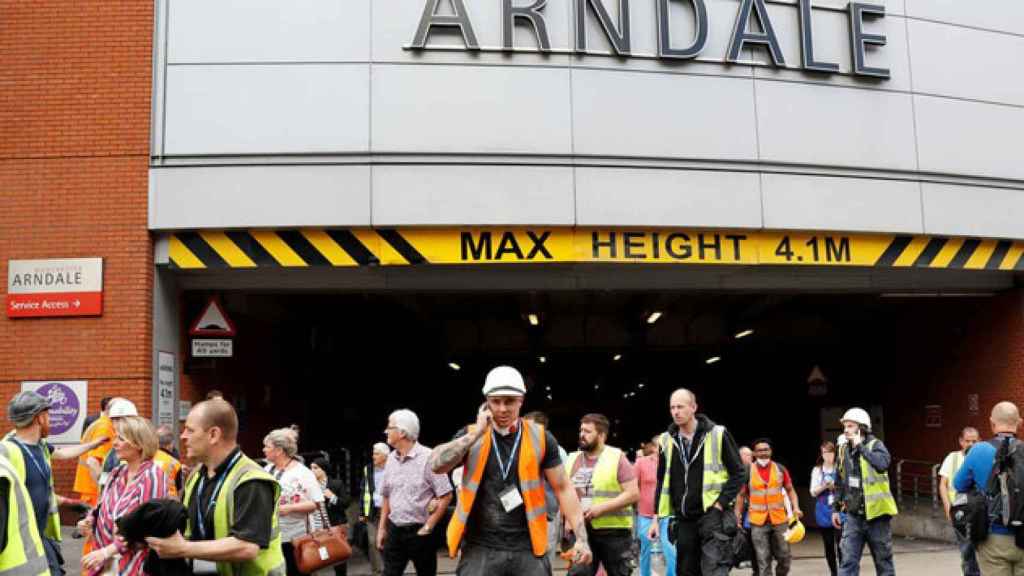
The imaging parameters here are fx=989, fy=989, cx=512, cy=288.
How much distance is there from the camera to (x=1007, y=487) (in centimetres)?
718

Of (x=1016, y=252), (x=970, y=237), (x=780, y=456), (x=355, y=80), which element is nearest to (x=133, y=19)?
(x=355, y=80)

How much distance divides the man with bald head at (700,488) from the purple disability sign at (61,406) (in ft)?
25.7

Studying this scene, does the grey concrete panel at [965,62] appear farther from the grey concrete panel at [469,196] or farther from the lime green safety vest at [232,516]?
the lime green safety vest at [232,516]

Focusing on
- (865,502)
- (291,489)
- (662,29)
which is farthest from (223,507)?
(662,29)

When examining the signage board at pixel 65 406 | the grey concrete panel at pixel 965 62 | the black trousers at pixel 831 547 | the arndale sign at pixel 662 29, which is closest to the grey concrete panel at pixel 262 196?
the arndale sign at pixel 662 29

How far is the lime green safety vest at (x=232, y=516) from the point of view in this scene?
4.39m

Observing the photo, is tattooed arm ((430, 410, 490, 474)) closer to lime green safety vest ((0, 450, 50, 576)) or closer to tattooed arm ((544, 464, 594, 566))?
tattooed arm ((544, 464, 594, 566))

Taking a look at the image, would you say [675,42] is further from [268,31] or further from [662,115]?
[268,31]

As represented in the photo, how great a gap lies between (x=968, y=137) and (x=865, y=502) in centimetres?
786

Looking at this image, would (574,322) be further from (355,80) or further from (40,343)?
(40,343)

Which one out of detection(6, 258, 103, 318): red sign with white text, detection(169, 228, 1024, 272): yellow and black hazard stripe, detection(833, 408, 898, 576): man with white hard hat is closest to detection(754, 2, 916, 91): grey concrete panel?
detection(169, 228, 1024, 272): yellow and black hazard stripe

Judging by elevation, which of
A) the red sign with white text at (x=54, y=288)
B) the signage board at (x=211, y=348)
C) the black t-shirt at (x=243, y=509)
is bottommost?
the black t-shirt at (x=243, y=509)

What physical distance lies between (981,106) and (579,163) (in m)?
6.80

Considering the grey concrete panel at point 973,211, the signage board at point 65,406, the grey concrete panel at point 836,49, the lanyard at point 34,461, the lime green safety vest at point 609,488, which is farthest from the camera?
the grey concrete panel at point 973,211
